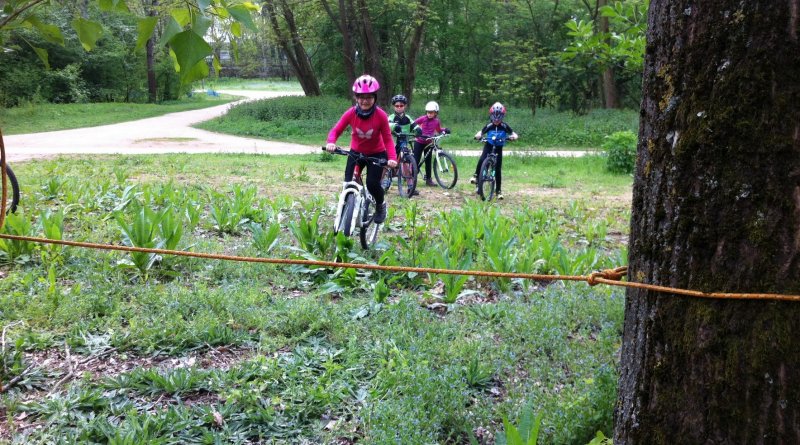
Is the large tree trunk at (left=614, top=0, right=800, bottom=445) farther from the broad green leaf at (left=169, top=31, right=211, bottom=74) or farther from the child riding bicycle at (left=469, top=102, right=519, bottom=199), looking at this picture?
the child riding bicycle at (left=469, top=102, right=519, bottom=199)

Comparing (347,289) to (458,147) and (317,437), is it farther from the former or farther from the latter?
(458,147)

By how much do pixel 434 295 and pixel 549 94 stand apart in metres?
26.9

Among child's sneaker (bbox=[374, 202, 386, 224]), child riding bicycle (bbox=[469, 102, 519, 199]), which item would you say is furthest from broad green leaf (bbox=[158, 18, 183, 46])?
child riding bicycle (bbox=[469, 102, 519, 199])

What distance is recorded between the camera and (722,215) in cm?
160

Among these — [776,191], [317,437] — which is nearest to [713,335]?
[776,191]

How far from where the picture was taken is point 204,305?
4.49 m

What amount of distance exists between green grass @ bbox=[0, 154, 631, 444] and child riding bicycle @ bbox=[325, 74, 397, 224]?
708 mm

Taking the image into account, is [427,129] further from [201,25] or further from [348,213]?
[201,25]

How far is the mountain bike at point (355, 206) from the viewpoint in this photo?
21.2ft

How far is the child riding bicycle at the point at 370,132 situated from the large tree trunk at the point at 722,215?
5.06m

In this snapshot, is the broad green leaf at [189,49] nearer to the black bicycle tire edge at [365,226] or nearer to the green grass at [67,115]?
the black bicycle tire edge at [365,226]

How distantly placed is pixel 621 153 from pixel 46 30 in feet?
48.2

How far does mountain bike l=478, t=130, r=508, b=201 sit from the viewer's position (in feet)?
35.1

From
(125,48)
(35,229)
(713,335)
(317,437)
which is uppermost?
(125,48)
